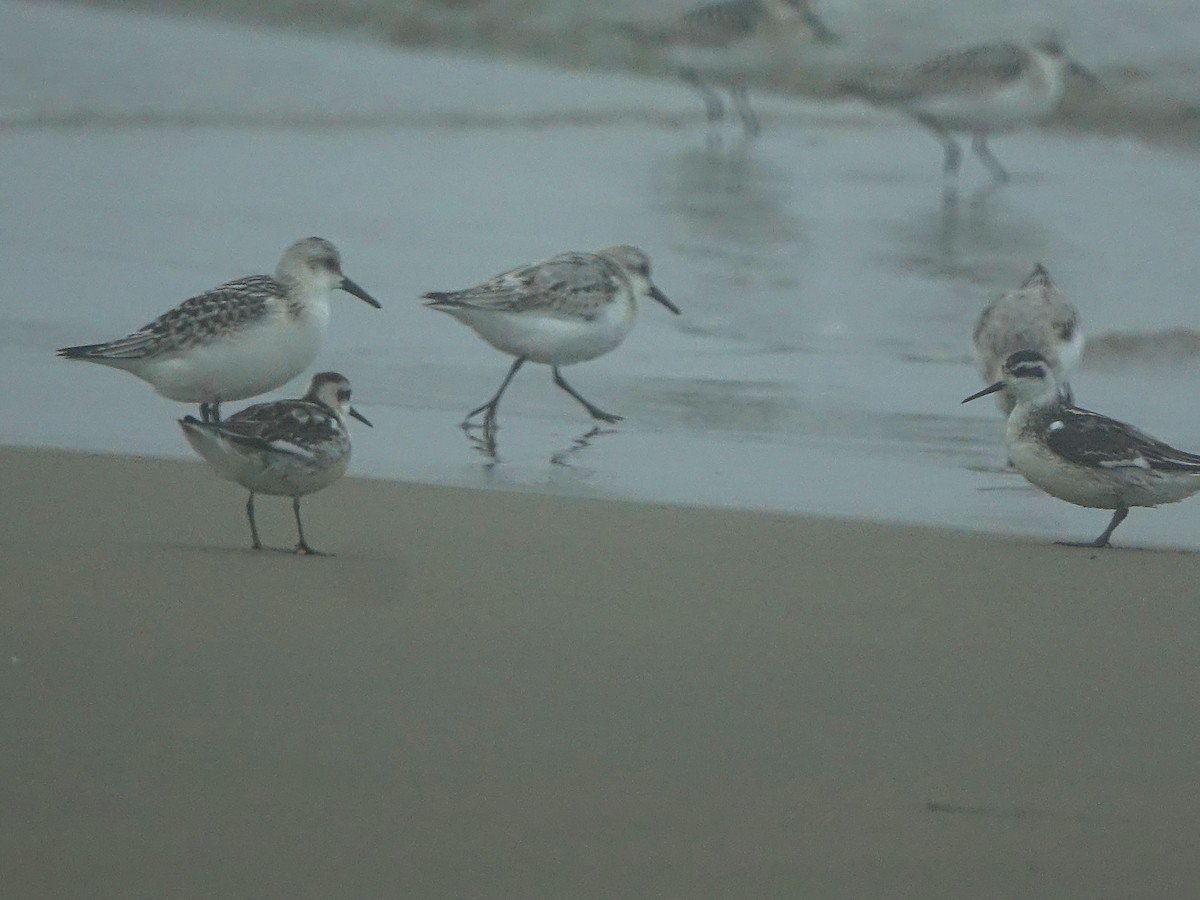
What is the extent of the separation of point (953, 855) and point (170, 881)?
53.3 inches

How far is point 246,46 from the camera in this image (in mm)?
18578

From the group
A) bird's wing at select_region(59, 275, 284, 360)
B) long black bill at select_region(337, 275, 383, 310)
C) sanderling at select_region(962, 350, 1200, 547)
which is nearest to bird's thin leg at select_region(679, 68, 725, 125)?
long black bill at select_region(337, 275, 383, 310)

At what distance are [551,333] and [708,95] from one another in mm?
9240

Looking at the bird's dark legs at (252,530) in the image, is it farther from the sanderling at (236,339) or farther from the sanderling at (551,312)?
the sanderling at (551,312)

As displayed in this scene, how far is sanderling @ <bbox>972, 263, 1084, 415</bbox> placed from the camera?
848 centimetres

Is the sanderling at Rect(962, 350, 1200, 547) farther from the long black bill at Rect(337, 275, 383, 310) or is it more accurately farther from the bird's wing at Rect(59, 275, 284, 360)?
the bird's wing at Rect(59, 275, 284, 360)

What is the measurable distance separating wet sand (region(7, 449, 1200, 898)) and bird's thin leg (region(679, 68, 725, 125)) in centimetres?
1118

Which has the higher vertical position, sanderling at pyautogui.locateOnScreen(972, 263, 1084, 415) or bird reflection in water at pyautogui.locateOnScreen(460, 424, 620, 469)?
sanderling at pyautogui.locateOnScreen(972, 263, 1084, 415)

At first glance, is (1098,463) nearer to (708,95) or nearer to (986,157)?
(986,157)

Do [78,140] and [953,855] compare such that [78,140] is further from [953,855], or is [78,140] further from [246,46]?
[953,855]

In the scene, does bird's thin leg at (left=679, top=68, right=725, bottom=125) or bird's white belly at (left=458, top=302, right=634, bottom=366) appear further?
bird's thin leg at (left=679, top=68, right=725, bottom=125)

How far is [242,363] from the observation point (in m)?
7.17

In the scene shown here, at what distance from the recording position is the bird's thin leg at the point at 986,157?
14.6 meters

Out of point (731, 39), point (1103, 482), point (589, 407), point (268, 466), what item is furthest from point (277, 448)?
point (731, 39)
